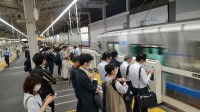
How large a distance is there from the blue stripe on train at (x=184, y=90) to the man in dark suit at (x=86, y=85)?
95.1 inches

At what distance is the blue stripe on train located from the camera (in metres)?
4.20

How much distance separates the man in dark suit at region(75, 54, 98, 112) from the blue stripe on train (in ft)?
7.93

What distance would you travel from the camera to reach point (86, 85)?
315 cm

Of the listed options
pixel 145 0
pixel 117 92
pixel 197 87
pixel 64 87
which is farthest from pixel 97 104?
pixel 145 0

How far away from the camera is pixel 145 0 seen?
32.4 ft

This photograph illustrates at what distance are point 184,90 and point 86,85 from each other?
277 centimetres

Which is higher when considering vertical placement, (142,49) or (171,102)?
(142,49)

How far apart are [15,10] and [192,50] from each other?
44.8ft

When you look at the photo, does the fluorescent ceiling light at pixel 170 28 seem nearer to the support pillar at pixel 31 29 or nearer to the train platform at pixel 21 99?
the train platform at pixel 21 99

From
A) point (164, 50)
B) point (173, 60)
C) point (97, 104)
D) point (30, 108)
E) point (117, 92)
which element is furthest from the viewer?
point (164, 50)

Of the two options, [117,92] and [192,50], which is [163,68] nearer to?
[192,50]

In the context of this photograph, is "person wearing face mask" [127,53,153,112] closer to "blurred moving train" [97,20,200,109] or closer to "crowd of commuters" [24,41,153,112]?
"crowd of commuters" [24,41,153,112]

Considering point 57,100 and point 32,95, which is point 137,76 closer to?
point 32,95

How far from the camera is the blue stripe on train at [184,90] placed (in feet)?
13.8
